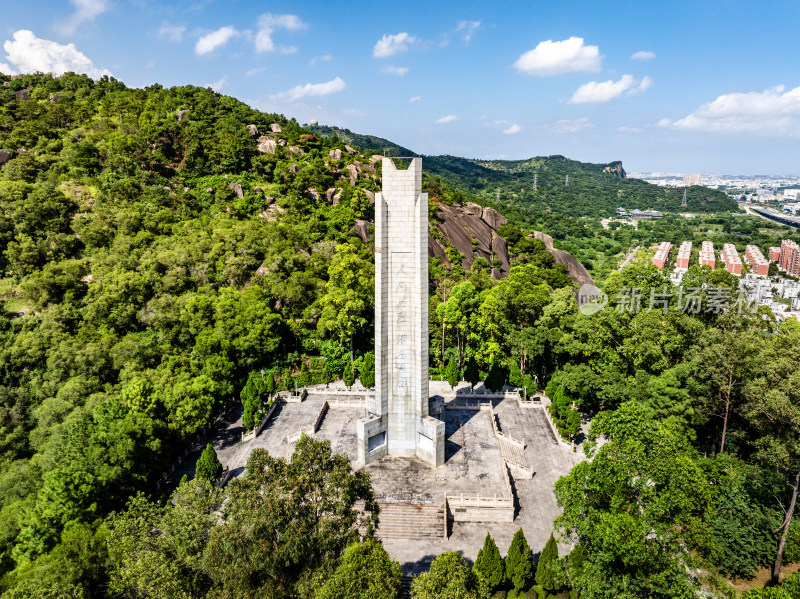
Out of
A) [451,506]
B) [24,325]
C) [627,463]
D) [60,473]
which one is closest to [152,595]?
[60,473]

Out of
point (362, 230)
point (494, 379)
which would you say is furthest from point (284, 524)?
point (362, 230)

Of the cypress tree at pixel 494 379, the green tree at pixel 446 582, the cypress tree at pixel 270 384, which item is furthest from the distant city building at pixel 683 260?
the green tree at pixel 446 582

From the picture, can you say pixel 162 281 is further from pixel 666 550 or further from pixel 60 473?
pixel 666 550

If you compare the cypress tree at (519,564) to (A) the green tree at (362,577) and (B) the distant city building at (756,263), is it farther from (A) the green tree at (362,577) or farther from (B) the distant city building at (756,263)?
(B) the distant city building at (756,263)

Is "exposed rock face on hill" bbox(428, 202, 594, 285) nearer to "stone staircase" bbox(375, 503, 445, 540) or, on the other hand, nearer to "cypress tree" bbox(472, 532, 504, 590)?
"stone staircase" bbox(375, 503, 445, 540)

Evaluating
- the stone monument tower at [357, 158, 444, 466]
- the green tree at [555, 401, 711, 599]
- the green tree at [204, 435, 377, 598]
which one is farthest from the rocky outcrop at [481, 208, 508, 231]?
the green tree at [204, 435, 377, 598]
